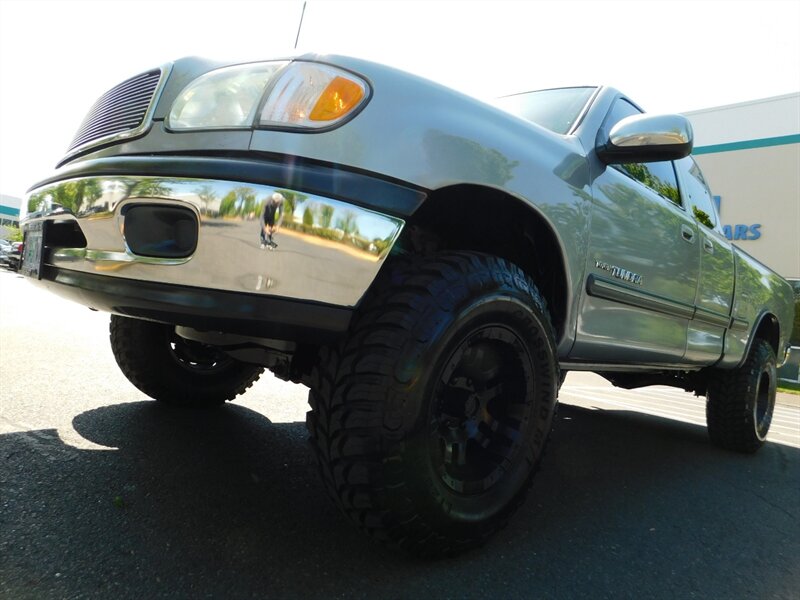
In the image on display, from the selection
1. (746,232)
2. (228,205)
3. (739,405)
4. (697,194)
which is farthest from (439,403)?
(746,232)

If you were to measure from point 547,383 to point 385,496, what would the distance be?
0.73 m

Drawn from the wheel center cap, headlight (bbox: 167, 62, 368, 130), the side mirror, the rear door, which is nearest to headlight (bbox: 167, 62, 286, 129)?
headlight (bbox: 167, 62, 368, 130)

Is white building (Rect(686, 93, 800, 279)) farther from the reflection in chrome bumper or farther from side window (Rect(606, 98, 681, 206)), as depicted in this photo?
the reflection in chrome bumper

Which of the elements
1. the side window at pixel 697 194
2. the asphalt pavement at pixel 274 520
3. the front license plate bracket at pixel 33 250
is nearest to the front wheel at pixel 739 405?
the asphalt pavement at pixel 274 520

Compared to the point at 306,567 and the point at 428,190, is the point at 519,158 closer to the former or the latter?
the point at 428,190

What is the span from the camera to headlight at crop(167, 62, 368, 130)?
60.4 inches

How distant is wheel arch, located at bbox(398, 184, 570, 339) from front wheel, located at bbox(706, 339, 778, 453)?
7.78 ft

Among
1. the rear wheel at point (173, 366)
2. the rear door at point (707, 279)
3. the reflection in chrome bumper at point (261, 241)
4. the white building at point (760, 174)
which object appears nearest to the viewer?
the reflection in chrome bumper at point (261, 241)

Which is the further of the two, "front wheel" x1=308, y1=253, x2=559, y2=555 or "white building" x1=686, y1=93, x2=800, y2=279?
"white building" x1=686, y1=93, x2=800, y2=279

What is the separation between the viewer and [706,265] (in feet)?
10.6

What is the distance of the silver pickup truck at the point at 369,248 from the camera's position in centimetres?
145

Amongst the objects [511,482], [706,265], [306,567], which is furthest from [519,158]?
[706,265]

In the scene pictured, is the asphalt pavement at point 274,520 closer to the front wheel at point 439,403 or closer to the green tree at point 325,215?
the front wheel at point 439,403

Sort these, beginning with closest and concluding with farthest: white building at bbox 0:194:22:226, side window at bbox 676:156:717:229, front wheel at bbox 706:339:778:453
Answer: side window at bbox 676:156:717:229 < front wheel at bbox 706:339:778:453 < white building at bbox 0:194:22:226
